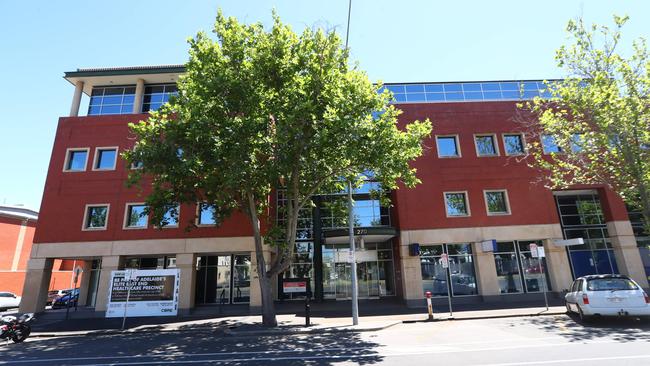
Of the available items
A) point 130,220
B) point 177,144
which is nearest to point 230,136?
point 177,144

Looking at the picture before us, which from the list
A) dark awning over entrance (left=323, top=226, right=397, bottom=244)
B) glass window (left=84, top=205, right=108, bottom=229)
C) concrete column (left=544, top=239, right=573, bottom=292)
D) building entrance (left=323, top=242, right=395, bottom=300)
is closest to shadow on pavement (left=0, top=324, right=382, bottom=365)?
dark awning over entrance (left=323, top=226, right=397, bottom=244)

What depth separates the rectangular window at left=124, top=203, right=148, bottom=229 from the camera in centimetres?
2112

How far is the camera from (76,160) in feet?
73.7

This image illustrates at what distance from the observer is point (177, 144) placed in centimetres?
1438

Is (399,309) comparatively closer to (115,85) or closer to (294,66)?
(294,66)

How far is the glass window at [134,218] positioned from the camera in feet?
69.5

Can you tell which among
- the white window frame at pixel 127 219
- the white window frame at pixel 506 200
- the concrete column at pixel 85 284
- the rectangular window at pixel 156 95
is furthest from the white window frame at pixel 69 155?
the white window frame at pixel 506 200

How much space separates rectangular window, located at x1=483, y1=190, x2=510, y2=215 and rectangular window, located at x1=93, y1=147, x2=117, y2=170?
23.3m

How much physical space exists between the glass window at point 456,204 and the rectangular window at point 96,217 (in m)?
20.7

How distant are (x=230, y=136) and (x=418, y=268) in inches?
512

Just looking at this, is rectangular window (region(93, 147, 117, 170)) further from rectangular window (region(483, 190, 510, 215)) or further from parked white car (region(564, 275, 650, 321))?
parked white car (region(564, 275, 650, 321))

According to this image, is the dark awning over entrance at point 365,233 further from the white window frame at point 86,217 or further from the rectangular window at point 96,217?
the rectangular window at point 96,217

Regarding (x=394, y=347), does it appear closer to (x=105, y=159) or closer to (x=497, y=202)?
(x=497, y=202)

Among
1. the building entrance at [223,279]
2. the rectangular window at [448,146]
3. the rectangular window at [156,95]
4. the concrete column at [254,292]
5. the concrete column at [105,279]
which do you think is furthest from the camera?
the rectangular window at [156,95]
